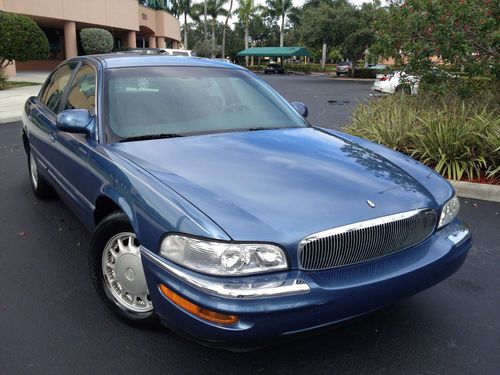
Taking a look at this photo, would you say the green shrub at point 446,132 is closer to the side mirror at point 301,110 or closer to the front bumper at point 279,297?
the side mirror at point 301,110

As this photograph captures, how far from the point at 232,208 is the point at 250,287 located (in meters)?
0.40

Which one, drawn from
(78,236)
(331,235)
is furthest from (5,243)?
(331,235)

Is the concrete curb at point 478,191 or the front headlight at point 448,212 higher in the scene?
the front headlight at point 448,212

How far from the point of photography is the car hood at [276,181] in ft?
7.38

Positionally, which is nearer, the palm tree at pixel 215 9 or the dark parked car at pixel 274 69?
the dark parked car at pixel 274 69

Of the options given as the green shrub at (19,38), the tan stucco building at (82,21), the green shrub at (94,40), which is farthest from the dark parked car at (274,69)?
the green shrub at (19,38)

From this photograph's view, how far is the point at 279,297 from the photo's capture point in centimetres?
207

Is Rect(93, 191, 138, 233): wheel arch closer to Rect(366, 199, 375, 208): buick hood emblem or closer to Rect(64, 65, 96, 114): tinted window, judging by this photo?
Rect(64, 65, 96, 114): tinted window

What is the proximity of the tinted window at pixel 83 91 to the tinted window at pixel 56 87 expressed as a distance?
301 millimetres

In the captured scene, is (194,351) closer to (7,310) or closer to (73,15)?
(7,310)

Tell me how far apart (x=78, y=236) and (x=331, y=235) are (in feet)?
9.06

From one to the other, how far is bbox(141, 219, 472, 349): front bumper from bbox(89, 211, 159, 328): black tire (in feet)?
1.28

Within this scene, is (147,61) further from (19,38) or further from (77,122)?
(19,38)

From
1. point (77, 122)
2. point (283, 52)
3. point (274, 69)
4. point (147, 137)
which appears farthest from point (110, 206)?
point (283, 52)
